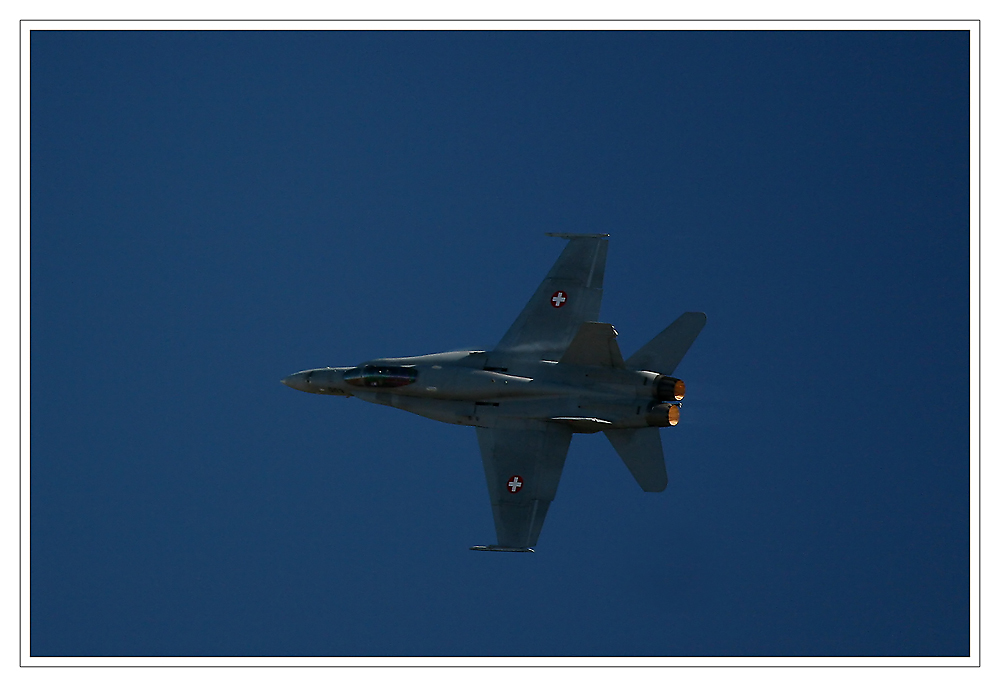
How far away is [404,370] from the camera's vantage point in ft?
93.1

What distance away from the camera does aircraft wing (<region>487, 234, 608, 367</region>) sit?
28.2m

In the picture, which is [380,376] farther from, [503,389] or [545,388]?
[545,388]

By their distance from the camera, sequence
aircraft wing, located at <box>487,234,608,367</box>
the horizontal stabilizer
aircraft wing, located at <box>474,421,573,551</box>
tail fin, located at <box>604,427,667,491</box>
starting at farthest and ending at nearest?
aircraft wing, located at <box>487,234,608,367</box>
aircraft wing, located at <box>474,421,573,551</box>
tail fin, located at <box>604,427,667,491</box>
the horizontal stabilizer

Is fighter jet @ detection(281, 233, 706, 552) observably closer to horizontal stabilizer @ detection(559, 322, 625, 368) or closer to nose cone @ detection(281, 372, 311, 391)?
horizontal stabilizer @ detection(559, 322, 625, 368)

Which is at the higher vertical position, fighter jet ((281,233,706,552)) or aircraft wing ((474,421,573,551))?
fighter jet ((281,233,706,552))

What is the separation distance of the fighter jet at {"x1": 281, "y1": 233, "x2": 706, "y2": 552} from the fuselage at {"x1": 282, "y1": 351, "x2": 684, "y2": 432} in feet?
0.05

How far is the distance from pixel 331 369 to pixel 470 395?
3.01 metres

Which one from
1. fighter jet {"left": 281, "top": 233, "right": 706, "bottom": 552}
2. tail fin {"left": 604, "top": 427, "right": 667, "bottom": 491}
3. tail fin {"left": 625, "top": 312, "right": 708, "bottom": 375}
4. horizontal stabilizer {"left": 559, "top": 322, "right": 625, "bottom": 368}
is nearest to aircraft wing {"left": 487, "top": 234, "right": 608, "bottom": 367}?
fighter jet {"left": 281, "top": 233, "right": 706, "bottom": 552}

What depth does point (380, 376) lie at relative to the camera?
93.7ft

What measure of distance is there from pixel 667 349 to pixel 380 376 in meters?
5.06

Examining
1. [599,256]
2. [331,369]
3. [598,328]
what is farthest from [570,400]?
[331,369]

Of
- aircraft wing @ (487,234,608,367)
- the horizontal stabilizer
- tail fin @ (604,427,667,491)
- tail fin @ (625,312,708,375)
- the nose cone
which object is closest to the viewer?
the horizontal stabilizer
